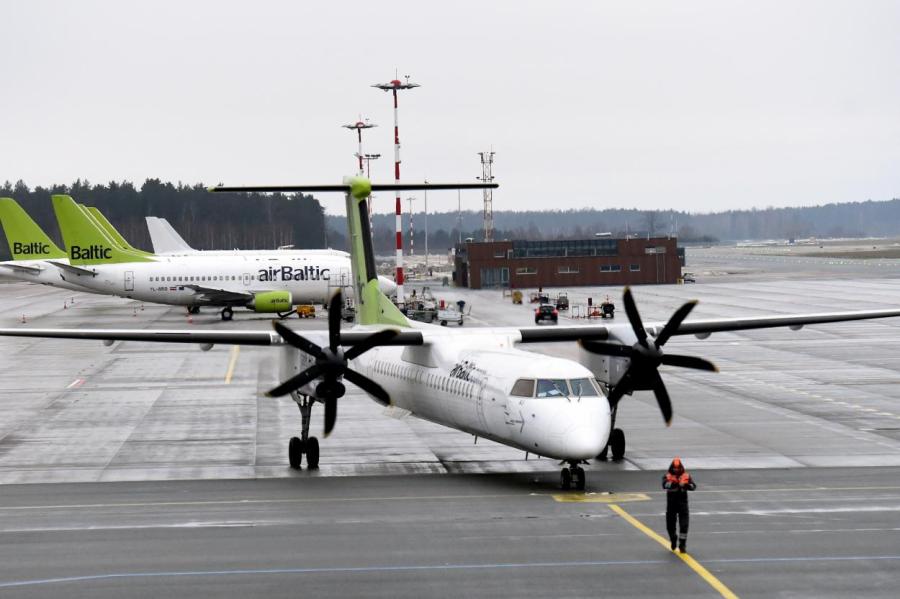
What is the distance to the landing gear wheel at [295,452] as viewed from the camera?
28.4m

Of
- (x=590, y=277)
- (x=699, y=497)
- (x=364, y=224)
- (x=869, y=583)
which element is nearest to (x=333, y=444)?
(x=364, y=224)

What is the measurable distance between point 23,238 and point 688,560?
8103cm

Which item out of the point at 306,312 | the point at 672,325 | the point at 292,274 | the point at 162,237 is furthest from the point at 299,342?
the point at 162,237

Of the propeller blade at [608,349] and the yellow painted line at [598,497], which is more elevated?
the propeller blade at [608,349]

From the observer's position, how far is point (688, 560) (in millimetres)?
19172

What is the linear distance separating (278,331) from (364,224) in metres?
7.48

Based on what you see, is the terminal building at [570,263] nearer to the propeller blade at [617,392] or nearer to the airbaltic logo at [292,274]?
the airbaltic logo at [292,274]

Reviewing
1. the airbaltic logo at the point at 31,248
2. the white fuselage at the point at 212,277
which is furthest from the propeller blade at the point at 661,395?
the airbaltic logo at the point at 31,248

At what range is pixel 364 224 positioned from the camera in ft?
109

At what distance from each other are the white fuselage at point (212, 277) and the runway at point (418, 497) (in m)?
32.7

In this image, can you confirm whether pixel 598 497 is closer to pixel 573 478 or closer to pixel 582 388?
pixel 573 478

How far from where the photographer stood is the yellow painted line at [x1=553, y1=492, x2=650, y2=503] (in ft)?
79.0

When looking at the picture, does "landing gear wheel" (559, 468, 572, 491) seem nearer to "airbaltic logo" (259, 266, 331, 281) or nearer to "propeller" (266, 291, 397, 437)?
"propeller" (266, 291, 397, 437)

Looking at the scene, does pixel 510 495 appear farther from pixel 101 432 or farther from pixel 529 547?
pixel 101 432
